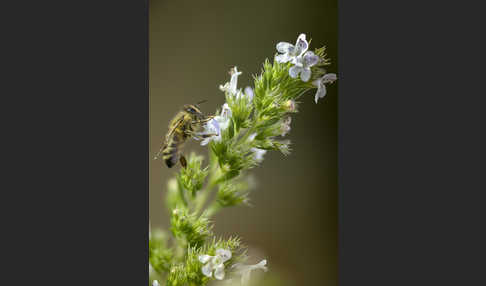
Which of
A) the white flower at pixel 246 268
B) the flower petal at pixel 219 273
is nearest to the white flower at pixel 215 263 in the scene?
the flower petal at pixel 219 273

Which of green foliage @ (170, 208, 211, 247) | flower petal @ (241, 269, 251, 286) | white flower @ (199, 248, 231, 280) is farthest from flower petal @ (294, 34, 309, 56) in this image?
flower petal @ (241, 269, 251, 286)

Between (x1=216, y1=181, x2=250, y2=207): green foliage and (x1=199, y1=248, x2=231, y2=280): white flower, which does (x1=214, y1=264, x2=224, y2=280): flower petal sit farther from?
(x1=216, y1=181, x2=250, y2=207): green foliage

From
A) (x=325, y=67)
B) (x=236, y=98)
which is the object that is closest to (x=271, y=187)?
(x=236, y=98)

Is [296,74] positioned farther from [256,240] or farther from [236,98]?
[256,240]

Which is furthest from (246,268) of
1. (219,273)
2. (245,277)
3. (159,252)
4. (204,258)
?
(159,252)

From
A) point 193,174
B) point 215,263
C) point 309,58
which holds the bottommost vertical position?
point 215,263

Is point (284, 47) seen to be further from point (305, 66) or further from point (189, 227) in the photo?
point (189, 227)
